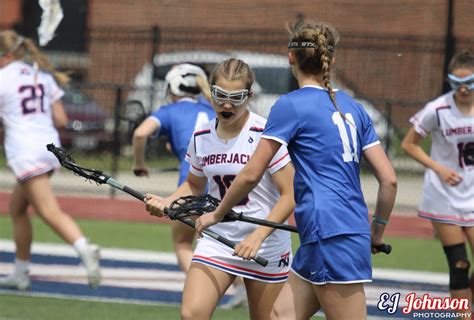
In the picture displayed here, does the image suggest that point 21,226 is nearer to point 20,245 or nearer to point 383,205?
point 20,245

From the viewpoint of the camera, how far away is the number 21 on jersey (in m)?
5.26

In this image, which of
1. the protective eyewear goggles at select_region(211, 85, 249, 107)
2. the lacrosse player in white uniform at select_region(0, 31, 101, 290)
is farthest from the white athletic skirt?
the lacrosse player in white uniform at select_region(0, 31, 101, 290)

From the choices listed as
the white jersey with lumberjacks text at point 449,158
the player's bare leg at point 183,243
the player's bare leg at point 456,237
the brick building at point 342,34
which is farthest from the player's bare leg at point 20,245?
the brick building at point 342,34

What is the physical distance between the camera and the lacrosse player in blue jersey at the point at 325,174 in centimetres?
520

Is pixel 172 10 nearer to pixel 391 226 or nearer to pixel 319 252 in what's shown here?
pixel 391 226

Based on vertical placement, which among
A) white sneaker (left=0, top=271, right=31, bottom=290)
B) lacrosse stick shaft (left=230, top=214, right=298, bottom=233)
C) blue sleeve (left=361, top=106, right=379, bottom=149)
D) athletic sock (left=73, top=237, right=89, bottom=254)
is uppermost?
blue sleeve (left=361, top=106, right=379, bottom=149)

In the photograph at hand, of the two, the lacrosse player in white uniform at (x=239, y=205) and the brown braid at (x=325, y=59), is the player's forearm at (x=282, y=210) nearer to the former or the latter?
the lacrosse player in white uniform at (x=239, y=205)

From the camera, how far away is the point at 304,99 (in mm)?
5227

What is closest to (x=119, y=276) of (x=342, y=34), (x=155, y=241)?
(x=155, y=241)

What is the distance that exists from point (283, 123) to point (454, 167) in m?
3.16

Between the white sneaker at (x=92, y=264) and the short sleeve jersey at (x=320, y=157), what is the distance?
12.1 ft

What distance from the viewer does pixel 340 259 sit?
5.18 metres

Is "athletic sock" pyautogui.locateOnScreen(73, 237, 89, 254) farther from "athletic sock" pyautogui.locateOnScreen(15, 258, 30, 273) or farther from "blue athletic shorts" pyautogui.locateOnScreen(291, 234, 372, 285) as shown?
"blue athletic shorts" pyautogui.locateOnScreen(291, 234, 372, 285)

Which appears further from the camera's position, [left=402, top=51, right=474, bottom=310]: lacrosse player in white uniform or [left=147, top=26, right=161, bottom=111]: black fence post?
[left=147, top=26, right=161, bottom=111]: black fence post
